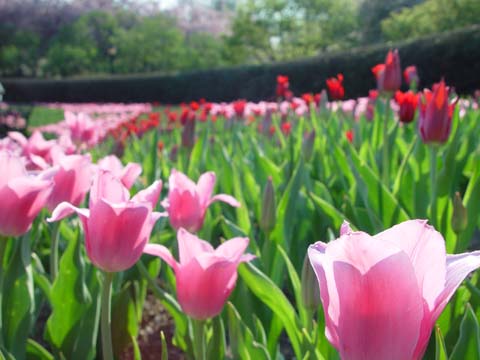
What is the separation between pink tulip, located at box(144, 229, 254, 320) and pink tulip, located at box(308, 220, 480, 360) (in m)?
0.28

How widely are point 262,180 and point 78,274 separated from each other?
985mm

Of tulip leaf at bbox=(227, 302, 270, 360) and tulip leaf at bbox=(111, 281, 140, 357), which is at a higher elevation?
tulip leaf at bbox=(227, 302, 270, 360)

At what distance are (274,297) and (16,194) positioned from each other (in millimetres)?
426

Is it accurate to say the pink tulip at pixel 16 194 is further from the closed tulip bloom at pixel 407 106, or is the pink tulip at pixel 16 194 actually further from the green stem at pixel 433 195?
the closed tulip bloom at pixel 407 106

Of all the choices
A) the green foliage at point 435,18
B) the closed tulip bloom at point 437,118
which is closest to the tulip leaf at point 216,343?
the closed tulip bloom at point 437,118

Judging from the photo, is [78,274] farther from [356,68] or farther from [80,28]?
[80,28]

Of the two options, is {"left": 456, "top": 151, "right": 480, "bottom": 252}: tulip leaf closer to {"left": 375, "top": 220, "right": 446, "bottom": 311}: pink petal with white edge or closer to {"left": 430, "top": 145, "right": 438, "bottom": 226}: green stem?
{"left": 430, "top": 145, "right": 438, "bottom": 226}: green stem

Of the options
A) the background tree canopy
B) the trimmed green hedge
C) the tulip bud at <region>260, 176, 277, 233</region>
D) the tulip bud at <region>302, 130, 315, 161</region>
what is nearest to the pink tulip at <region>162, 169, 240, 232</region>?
the tulip bud at <region>260, 176, 277, 233</region>

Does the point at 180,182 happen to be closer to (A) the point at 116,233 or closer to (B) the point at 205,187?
(B) the point at 205,187

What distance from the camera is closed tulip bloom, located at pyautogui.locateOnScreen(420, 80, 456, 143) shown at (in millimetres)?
1308

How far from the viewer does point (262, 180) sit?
194 cm

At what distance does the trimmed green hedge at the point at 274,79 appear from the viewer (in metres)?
9.84

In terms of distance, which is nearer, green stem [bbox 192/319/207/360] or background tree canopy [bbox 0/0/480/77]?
green stem [bbox 192/319/207/360]

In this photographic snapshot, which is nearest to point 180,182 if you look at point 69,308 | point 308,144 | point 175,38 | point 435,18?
point 69,308
